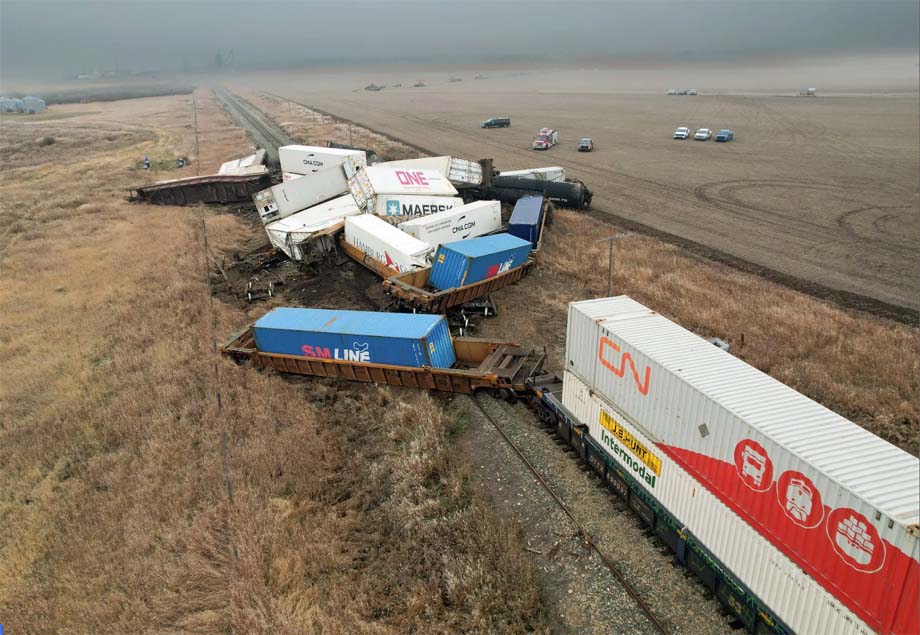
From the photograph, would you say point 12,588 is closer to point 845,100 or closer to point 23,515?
point 23,515

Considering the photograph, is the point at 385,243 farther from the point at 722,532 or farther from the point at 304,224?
the point at 722,532

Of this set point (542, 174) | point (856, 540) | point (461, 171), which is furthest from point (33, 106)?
point (856, 540)

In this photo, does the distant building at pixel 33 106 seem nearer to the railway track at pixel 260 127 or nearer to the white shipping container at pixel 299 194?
the railway track at pixel 260 127

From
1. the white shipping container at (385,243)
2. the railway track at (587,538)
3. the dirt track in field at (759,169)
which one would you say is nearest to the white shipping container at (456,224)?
the white shipping container at (385,243)

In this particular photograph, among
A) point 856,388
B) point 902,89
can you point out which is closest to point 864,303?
point 856,388

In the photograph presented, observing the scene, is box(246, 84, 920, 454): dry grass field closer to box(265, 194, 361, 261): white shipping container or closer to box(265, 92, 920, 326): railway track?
box(265, 92, 920, 326): railway track
